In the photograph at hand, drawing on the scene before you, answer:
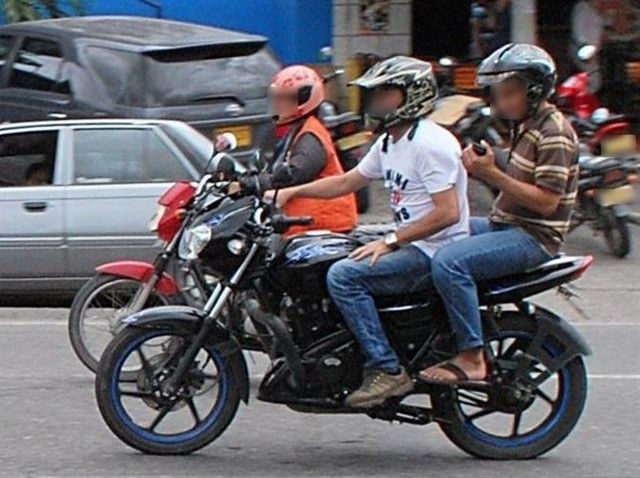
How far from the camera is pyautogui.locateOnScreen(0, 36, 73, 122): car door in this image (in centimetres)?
1263

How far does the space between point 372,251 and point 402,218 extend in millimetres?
201

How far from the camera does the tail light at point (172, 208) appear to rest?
7.93 meters

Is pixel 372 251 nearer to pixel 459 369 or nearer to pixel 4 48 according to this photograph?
pixel 459 369

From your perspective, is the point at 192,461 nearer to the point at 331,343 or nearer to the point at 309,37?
the point at 331,343

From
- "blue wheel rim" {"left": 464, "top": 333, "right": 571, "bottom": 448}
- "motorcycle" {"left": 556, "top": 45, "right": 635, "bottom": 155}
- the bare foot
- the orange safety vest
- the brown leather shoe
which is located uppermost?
the orange safety vest

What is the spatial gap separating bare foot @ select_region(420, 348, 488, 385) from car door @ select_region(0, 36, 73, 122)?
636 cm

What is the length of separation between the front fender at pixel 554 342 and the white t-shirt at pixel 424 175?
1.65 feet

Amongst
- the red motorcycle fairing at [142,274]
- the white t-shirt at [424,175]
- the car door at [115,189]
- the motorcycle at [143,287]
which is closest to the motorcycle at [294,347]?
the white t-shirt at [424,175]

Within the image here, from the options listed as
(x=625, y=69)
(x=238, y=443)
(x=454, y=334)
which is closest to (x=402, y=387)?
(x=454, y=334)

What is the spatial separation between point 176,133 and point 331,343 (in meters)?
4.18

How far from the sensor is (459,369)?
675 cm

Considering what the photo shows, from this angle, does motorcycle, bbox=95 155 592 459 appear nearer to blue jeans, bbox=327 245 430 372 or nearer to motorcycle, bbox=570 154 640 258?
blue jeans, bbox=327 245 430 372

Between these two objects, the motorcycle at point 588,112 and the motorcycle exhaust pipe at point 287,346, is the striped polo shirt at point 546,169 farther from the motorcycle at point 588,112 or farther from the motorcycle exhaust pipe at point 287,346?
the motorcycle at point 588,112

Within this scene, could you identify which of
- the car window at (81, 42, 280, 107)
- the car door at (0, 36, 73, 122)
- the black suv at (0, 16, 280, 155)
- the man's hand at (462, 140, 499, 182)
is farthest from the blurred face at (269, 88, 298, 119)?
the car door at (0, 36, 73, 122)
